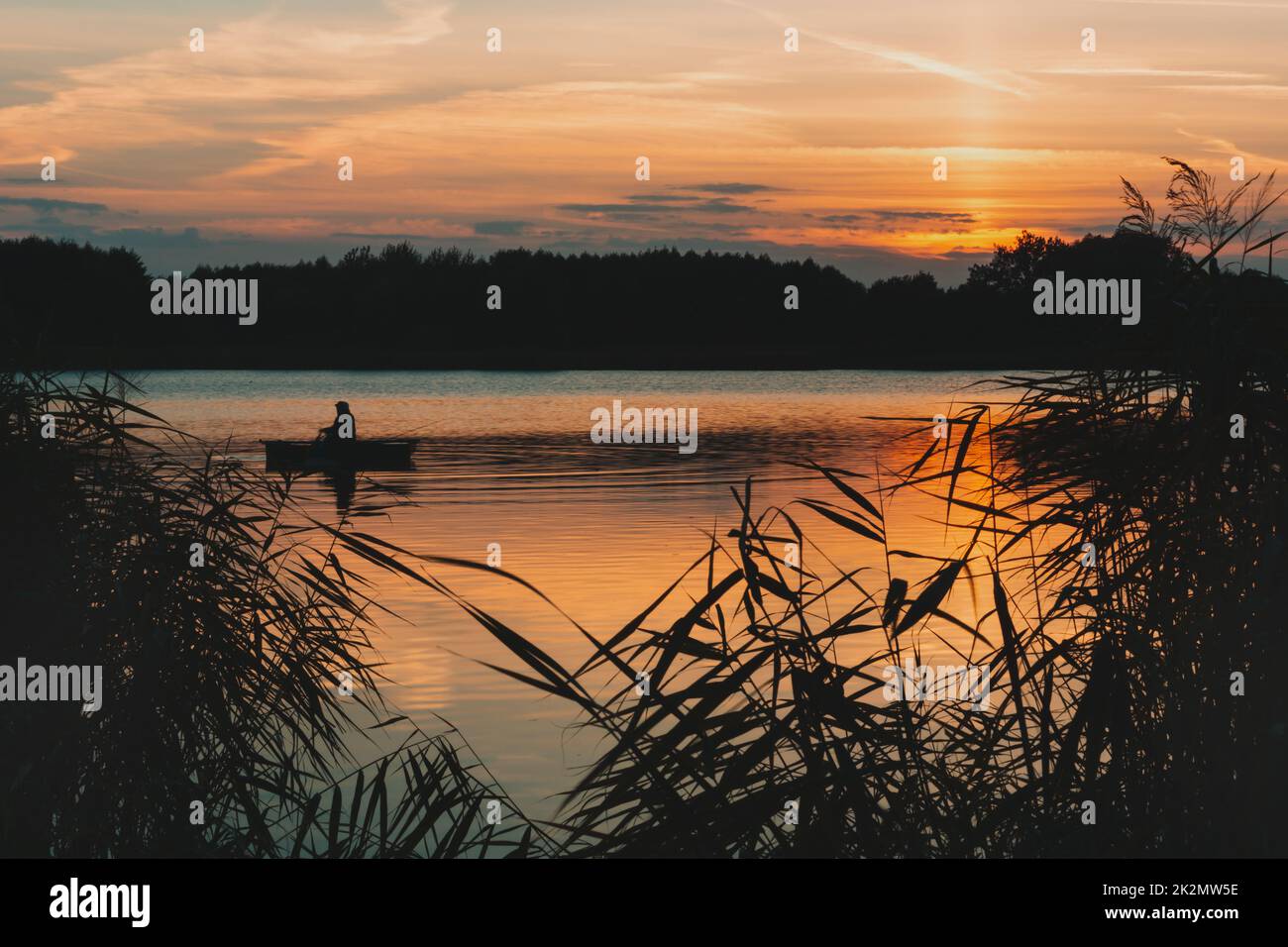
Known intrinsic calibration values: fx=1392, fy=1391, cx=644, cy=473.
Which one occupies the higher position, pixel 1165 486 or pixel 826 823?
pixel 1165 486

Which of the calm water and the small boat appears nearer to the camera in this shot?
the calm water

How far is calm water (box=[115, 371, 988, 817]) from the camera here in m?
12.4

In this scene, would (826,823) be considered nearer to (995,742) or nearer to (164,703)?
(995,742)

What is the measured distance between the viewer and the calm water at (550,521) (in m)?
12.4

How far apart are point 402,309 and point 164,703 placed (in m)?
124

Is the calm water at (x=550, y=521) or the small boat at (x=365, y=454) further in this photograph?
the small boat at (x=365, y=454)

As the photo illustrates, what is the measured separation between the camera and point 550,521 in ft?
79.6

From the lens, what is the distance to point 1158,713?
5652mm

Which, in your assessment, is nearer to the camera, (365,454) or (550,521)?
(550,521)

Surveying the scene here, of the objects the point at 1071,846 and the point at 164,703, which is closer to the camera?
the point at 1071,846
